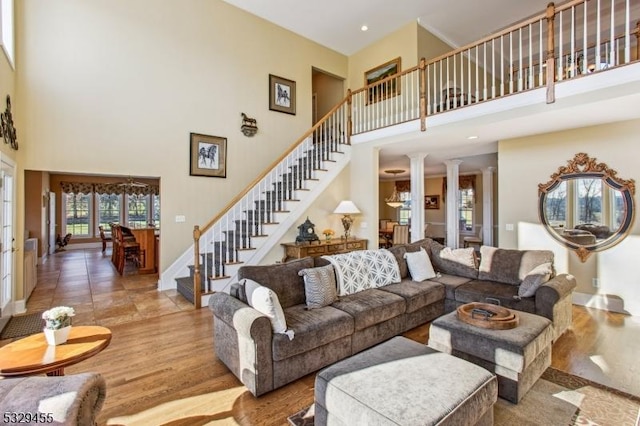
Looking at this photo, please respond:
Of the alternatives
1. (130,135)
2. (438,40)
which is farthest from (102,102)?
(438,40)

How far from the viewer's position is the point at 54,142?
15.3 ft

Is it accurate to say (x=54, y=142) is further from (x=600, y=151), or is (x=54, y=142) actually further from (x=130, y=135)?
(x=600, y=151)

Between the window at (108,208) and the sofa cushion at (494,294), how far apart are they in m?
13.0

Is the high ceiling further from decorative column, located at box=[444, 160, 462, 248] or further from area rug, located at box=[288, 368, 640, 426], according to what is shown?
area rug, located at box=[288, 368, 640, 426]

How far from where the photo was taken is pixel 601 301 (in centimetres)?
455

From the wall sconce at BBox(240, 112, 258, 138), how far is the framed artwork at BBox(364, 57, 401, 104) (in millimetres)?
2725

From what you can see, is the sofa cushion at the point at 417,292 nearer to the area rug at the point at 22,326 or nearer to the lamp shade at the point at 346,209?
the lamp shade at the point at 346,209

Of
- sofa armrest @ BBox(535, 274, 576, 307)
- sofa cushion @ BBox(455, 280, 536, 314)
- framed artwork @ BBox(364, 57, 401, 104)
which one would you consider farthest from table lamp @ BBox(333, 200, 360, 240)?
sofa armrest @ BBox(535, 274, 576, 307)

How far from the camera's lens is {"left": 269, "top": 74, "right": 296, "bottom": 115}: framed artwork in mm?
7011

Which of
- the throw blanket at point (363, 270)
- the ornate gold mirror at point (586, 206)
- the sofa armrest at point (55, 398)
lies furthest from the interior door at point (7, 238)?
the ornate gold mirror at point (586, 206)

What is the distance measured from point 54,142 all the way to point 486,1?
833cm

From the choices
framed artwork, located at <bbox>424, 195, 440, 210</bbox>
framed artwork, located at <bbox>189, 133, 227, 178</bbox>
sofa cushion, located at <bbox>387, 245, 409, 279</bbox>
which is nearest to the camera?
sofa cushion, located at <bbox>387, 245, 409, 279</bbox>

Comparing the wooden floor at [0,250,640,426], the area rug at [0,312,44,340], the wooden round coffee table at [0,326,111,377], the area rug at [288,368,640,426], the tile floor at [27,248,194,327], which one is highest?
the wooden round coffee table at [0,326,111,377]

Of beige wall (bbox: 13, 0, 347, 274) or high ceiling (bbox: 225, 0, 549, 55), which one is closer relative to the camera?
beige wall (bbox: 13, 0, 347, 274)
